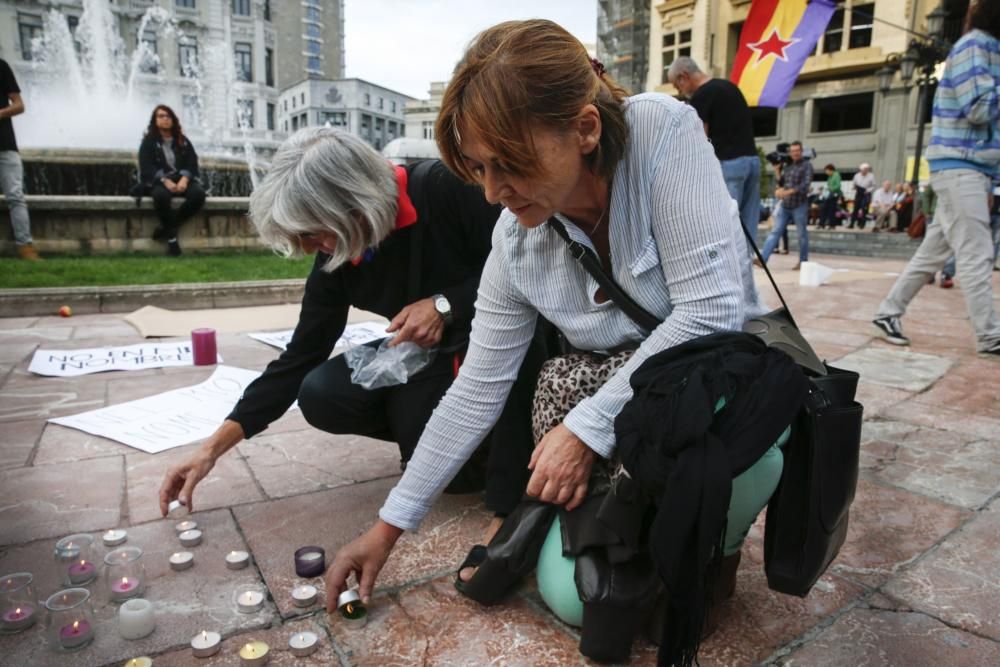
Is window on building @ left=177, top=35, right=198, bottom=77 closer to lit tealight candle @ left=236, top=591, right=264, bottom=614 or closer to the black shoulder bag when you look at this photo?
lit tealight candle @ left=236, top=591, right=264, bottom=614

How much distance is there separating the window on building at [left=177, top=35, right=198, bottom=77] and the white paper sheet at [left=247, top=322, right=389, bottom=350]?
4653cm

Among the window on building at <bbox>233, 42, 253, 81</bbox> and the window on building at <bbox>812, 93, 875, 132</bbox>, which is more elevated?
the window on building at <bbox>233, 42, 253, 81</bbox>

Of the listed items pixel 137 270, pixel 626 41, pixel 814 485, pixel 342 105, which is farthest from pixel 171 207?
pixel 342 105

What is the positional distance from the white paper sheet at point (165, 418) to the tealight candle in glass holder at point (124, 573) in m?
0.86

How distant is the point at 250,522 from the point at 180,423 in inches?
39.5

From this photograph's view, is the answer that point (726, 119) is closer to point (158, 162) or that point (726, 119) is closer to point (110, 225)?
point (158, 162)

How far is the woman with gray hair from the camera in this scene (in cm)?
168

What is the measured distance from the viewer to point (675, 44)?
99.6 ft

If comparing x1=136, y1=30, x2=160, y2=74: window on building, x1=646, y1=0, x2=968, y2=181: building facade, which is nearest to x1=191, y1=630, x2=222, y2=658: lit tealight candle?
x1=646, y1=0, x2=968, y2=181: building facade

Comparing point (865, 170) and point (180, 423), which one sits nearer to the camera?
point (180, 423)

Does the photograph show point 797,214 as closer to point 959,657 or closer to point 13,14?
point 959,657

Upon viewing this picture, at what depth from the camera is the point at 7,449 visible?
2404 mm

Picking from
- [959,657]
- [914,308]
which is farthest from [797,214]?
[959,657]

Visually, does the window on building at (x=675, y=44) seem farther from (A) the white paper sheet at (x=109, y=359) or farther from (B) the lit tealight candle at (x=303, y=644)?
(B) the lit tealight candle at (x=303, y=644)
